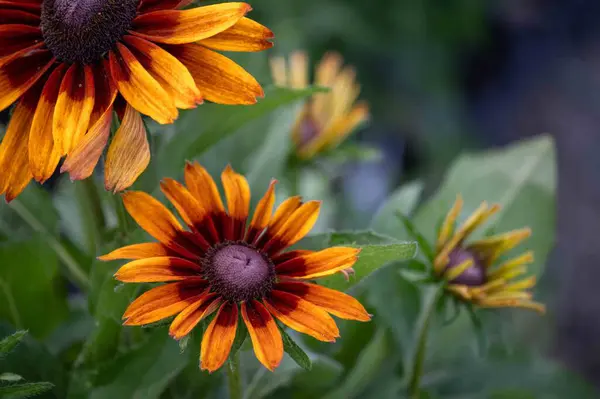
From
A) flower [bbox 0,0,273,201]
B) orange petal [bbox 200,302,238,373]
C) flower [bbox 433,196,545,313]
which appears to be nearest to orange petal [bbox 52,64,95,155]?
flower [bbox 0,0,273,201]

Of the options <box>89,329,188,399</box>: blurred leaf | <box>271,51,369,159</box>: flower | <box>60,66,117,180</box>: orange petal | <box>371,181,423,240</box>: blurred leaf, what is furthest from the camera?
<box>271,51,369,159</box>: flower

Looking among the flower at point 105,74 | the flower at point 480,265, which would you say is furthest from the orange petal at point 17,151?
the flower at point 480,265

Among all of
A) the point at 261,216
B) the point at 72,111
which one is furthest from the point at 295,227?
the point at 72,111

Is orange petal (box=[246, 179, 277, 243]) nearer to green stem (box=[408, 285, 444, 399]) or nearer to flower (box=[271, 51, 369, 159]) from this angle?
green stem (box=[408, 285, 444, 399])

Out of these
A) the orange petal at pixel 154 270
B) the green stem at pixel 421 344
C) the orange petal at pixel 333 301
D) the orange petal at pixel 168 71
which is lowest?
the green stem at pixel 421 344

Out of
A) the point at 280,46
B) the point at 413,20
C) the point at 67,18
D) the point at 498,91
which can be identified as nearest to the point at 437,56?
the point at 413,20

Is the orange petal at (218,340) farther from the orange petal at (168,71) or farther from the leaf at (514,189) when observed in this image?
the leaf at (514,189)
